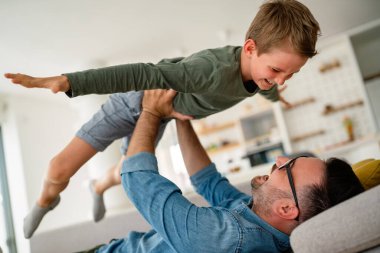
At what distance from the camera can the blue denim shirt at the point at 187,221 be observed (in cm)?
112

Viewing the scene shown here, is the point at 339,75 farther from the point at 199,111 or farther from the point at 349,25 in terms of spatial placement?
the point at 199,111

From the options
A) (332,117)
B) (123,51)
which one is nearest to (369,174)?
(123,51)

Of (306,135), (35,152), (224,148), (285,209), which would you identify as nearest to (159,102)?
(285,209)

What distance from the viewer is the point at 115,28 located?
14.4 ft

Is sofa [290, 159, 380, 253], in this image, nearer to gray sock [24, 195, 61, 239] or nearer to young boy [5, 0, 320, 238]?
young boy [5, 0, 320, 238]

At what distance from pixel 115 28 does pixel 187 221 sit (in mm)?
3726

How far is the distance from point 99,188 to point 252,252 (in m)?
1.26

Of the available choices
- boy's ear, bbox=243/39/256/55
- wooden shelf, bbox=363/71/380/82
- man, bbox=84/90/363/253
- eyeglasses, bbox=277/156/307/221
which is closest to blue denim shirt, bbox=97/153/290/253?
man, bbox=84/90/363/253

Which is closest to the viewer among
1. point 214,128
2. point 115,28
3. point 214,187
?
point 214,187

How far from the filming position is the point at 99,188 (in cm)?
214

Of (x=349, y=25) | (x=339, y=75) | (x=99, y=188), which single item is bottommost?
(x=99, y=188)

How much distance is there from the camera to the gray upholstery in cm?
81

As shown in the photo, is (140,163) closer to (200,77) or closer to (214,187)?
(200,77)

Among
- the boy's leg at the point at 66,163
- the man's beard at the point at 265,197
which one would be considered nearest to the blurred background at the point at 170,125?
the boy's leg at the point at 66,163
